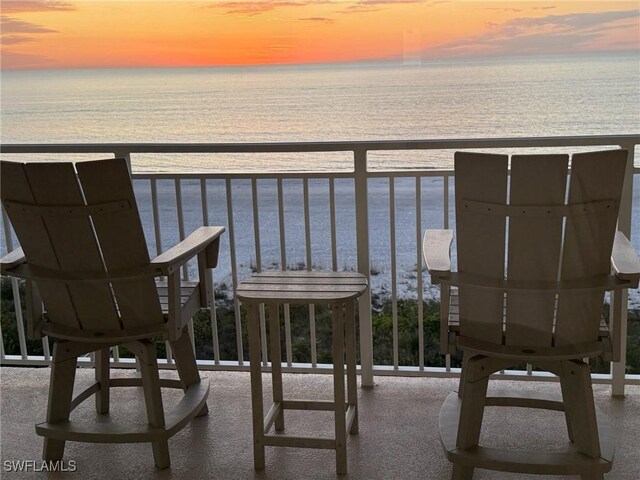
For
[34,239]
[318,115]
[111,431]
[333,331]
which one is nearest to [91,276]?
[34,239]

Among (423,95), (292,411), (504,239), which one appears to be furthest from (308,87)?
(504,239)

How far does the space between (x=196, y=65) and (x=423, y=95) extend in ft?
11.4

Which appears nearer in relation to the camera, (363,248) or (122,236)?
(122,236)

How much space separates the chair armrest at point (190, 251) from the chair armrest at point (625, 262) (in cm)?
141

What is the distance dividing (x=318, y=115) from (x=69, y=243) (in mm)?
8801

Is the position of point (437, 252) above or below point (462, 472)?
above

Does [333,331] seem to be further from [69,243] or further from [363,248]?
[69,243]

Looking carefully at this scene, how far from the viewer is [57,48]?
9.02m

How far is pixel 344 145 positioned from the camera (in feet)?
10.2

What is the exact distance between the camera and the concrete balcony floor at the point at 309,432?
2680mm

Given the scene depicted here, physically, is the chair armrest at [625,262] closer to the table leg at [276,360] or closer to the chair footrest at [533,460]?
the chair footrest at [533,460]

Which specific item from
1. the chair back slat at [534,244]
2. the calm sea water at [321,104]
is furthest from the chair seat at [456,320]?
the calm sea water at [321,104]

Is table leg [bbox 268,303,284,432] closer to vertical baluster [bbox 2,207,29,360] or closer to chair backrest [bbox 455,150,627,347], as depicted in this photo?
chair backrest [bbox 455,150,627,347]

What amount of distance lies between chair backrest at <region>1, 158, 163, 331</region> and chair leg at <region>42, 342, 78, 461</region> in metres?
0.15
